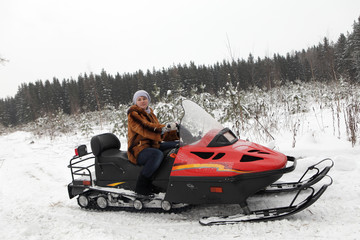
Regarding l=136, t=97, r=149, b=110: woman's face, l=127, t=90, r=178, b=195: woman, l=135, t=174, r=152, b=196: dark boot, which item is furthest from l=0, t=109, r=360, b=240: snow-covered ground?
l=136, t=97, r=149, b=110: woman's face

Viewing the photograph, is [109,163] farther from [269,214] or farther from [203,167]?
[269,214]

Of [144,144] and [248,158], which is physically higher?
[144,144]

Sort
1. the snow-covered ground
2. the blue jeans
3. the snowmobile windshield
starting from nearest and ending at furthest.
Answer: the snow-covered ground
the snowmobile windshield
the blue jeans

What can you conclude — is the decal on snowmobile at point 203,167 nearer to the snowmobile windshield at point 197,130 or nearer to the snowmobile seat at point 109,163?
the snowmobile windshield at point 197,130

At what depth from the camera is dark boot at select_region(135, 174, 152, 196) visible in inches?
136

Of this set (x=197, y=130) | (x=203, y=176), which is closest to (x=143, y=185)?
(x=203, y=176)

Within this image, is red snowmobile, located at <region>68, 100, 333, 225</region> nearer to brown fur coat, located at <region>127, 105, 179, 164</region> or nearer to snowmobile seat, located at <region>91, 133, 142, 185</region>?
snowmobile seat, located at <region>91, 133, 142, 185</region>

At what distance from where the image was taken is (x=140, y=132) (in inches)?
136

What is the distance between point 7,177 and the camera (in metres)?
5.58

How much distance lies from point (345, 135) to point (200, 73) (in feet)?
176

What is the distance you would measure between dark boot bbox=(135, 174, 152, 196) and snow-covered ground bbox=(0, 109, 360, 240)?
14.1 inches

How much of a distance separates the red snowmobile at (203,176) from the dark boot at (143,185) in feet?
0.31

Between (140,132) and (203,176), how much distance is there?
1.09m

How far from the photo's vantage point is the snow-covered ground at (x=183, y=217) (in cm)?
258
